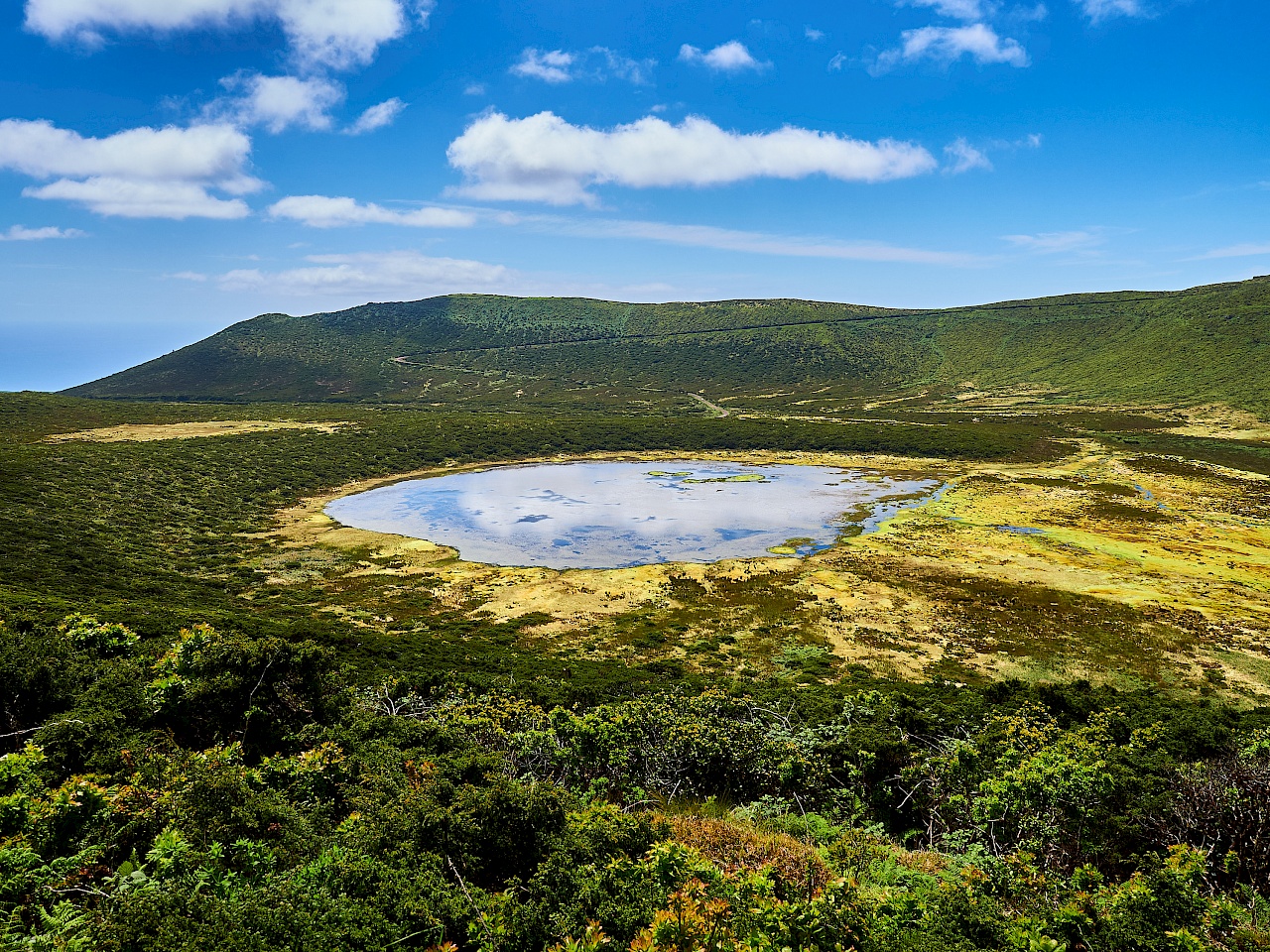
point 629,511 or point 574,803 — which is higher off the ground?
point 574,803

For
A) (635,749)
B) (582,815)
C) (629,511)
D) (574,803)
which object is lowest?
(629,511)

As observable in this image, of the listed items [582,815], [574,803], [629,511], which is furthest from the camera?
[629,511]

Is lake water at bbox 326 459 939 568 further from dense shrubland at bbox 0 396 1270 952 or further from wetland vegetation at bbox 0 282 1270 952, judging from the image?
dense shrubland at bbox 0 396 1270 952

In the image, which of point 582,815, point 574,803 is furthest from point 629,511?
point 582,815

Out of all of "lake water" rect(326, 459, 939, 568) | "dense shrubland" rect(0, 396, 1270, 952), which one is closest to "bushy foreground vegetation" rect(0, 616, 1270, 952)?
"dense shrubland" rect(0, 396, 1270, 952)

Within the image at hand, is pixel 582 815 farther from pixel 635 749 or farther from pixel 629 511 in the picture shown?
pixel 629 511

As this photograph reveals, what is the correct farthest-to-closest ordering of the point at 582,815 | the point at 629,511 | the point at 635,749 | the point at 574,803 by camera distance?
the point at 629,511, the point at 635,749, the point at 574,803, the point at 582,815

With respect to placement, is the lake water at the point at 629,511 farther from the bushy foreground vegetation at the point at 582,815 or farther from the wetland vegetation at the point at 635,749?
the bushy foreground vegetation at the point at 582,815
